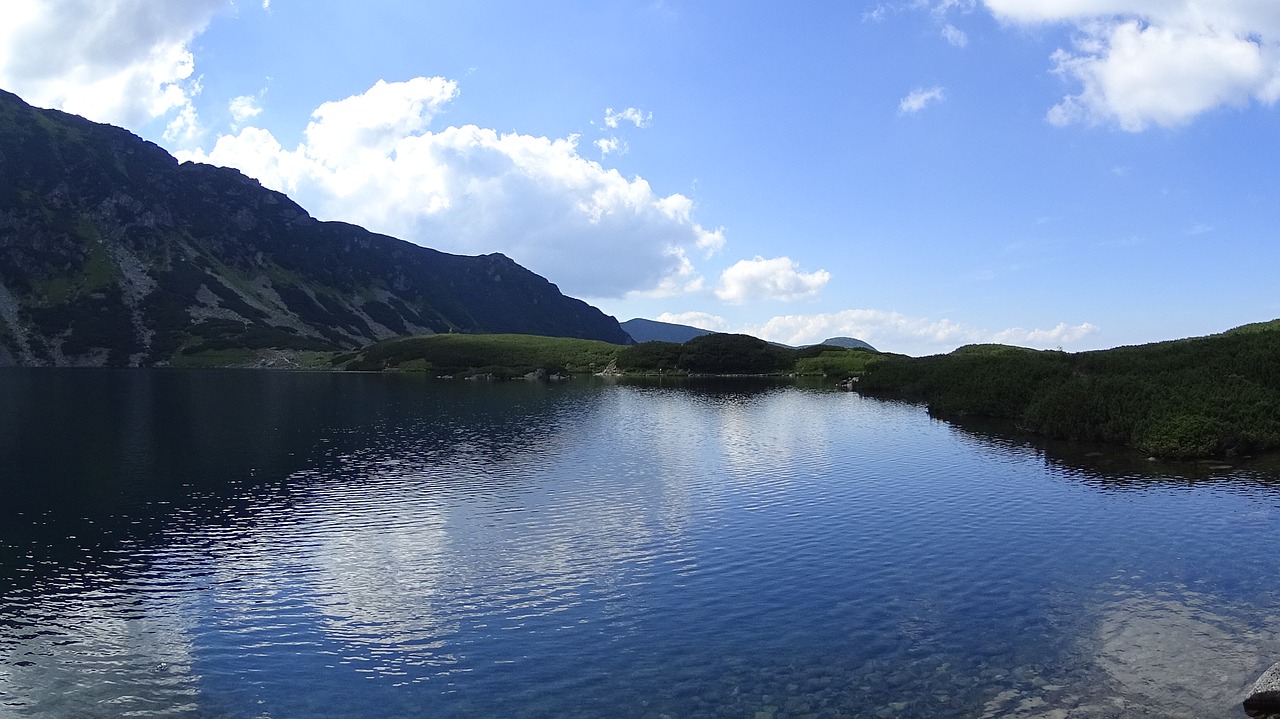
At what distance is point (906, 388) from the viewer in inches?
5915

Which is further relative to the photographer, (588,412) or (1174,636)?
(588,412)

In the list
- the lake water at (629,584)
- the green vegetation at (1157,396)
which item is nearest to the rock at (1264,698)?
the lake water at (629,584)

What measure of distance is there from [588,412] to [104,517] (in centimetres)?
7324

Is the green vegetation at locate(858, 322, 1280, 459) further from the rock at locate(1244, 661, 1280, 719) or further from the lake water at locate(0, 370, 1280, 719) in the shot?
the rock at locate(1244, 661, 1280, 719)

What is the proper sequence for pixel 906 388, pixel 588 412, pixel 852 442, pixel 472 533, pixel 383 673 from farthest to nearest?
pixel 906 388, pixel 588 412, pixel 852 442, pixel 472 533, pixel 383 673

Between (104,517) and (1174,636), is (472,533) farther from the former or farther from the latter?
(1174,636)

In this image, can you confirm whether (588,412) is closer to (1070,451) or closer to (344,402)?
(344,402)

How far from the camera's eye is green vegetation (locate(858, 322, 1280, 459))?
201ft

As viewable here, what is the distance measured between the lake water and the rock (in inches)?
16.3

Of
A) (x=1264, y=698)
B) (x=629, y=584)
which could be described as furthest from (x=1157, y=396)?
(x=629, y=584)

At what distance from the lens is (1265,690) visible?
19938 mm

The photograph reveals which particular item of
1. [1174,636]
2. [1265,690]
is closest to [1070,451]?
[1174,636]

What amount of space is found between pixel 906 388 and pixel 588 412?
7260cm

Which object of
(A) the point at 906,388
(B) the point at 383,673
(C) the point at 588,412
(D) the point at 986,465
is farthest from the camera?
(A) the point at 906,388
